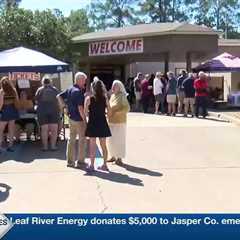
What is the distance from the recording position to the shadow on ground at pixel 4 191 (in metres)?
9.19

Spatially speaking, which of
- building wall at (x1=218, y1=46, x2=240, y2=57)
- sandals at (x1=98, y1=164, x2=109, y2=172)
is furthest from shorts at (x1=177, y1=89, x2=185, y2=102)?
building wall at (x1=218, y1=46, x2=240, y2=57)

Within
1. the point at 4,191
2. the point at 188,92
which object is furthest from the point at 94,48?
the point at 4,191

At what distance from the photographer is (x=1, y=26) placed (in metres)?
42.4

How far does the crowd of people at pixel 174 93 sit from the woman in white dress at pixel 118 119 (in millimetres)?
10404

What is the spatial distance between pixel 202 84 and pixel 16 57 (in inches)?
310

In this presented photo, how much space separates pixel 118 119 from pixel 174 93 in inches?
466

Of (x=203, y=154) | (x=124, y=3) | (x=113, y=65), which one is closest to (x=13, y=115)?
(x=203, y=154)

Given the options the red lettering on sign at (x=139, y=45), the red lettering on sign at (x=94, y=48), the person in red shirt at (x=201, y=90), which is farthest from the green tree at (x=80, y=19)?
the person in red shirt at (x=201, y=90)

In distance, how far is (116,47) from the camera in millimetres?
32000

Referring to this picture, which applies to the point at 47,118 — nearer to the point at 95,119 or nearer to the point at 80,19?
the point at 95,119

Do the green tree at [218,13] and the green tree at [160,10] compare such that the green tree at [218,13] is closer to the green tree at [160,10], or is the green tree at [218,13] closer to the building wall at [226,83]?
the green tree at [160,10]

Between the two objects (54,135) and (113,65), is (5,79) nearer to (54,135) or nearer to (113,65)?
(54,135)

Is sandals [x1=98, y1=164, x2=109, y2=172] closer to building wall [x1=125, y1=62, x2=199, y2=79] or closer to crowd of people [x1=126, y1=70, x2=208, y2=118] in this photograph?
crowd of people [x1=126, y1=70, x2=208, y2=118]

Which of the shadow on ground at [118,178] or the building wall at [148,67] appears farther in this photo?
the building wall at [148,67]
